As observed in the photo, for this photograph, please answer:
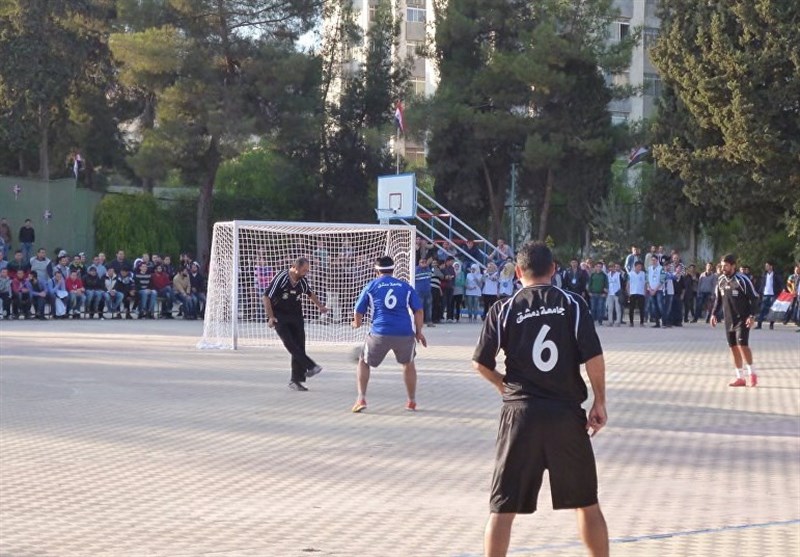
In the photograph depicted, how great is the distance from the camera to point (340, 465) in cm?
1052

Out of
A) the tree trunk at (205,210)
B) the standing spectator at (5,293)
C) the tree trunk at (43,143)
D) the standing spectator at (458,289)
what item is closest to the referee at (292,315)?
the standing spectator at (5,293)

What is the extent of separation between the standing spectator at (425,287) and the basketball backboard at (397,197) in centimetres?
406

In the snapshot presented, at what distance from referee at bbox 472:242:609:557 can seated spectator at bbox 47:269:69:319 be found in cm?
2708

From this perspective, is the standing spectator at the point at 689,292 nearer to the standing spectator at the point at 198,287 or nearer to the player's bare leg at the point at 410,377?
the standing spectator at the point at 198,287

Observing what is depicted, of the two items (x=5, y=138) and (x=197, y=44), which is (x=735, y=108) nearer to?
(x=197, y=44)

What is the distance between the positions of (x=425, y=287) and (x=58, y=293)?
9209 mm

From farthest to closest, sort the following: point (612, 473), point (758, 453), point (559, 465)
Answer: point (758, 453) → point (612, 473) → point (559, 465)

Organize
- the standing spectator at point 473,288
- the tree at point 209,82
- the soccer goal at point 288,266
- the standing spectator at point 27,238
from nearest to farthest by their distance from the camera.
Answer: the soccer goal at point 288,266 → the standing spectator at point 473,288 → the standing spectator at point 27,238 → the tree at point 209,82

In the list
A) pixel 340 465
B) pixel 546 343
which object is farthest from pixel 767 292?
pixel 546 343

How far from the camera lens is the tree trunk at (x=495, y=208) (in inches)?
1967

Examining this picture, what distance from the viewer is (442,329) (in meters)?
30.6

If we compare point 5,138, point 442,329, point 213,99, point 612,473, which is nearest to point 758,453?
point 612,473

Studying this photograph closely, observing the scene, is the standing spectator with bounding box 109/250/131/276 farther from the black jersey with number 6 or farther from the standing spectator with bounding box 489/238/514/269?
the black jersey with number 6

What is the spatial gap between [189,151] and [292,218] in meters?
6.63
